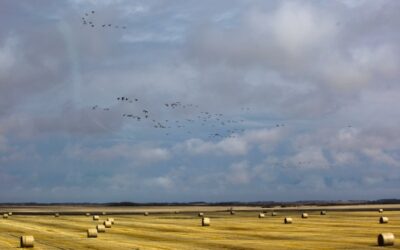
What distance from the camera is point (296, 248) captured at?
41844 millimetres

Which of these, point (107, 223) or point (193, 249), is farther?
point (107, 223)

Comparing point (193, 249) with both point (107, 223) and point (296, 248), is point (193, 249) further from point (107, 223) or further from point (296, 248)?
point (107, 223)

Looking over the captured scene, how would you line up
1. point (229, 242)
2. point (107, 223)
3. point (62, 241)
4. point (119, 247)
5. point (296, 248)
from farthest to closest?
point (107, 223)
point (62, 241)
point (229, 242)
point (119, 247)
point (296, 248)

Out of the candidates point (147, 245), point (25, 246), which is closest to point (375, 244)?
point (147, 245)

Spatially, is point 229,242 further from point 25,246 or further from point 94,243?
point 25,246

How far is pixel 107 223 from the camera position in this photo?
246ft

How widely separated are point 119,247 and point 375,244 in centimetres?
1534

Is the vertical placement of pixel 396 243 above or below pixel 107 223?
below

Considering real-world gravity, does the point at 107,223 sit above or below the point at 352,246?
above

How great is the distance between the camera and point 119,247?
4509 centimetres

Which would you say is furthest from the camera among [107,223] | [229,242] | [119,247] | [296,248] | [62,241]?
[107,223]

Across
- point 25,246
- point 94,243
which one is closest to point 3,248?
point 25,246

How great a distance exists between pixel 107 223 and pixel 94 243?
83.8ft

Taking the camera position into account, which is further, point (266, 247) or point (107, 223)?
point (107, 223)
